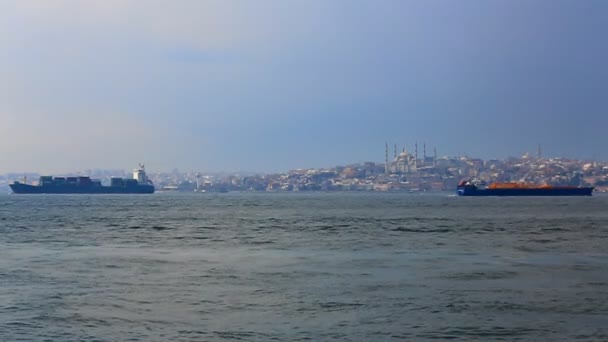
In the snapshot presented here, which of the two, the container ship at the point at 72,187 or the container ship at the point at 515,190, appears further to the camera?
the container ship at the point at 72,187

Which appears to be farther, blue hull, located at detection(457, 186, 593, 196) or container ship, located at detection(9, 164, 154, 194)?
container ship, located at detection(9, 164, 154, 194)

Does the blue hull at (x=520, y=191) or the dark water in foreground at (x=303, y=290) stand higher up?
the blue hull at (x=520, y=191)

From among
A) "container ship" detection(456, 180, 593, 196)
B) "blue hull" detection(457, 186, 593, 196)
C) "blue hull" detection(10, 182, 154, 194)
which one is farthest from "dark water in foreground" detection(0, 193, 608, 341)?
"blue hull" detection(10, 182, 154, 194)

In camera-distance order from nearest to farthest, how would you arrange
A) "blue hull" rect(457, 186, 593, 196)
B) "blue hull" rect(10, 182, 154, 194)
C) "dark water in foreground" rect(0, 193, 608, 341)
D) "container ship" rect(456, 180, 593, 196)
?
"dark water in foreground" rect(0, 193, 608, 341), "container ship" rect(456, 180, 593, 196), "blue hull" rect(457, 186, 593, 196), "blue hull" rect(10, 182, 154, 194)

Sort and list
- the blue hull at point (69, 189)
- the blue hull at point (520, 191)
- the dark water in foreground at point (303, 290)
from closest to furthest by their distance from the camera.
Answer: the dark water in foreground at point (303, 290) → the blue hull at point (520, 191) → the blue hull at point (69, 189)

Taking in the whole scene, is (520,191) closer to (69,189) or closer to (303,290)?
(69,189)

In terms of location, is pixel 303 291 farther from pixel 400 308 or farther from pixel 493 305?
pixel 493 305

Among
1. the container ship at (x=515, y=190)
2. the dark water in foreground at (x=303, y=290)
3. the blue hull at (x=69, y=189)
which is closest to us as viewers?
the dark water in foreground at (x=303, y=290)

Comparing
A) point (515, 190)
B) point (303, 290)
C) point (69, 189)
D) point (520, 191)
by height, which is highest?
point (69, 189)

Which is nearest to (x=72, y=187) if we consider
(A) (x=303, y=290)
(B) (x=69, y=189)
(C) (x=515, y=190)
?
(B) (x=69, y=189)

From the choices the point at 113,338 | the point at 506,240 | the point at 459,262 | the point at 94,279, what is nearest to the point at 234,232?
the point at 506,240

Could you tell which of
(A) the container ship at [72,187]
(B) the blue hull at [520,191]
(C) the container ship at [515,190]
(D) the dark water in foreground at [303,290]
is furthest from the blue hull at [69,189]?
(D) the dark water in foreground at [303,290]

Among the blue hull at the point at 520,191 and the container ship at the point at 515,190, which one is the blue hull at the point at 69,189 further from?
the container ship at the point at 515,190

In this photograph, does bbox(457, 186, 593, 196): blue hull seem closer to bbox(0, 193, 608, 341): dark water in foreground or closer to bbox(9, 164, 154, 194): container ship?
bbox(9, 164, 154, 194): container ship
